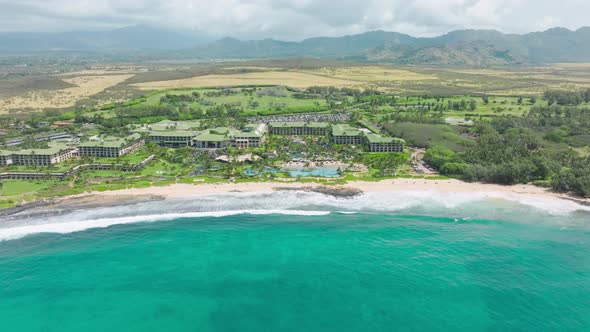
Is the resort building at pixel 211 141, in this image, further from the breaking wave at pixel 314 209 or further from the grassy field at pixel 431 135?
the grassy field at pixel 431 135

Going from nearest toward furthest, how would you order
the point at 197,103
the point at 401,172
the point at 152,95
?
Result: the point at 401,172 < the point at 197,103 < the point at 152,95

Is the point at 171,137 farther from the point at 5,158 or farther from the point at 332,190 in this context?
the point at 332,190

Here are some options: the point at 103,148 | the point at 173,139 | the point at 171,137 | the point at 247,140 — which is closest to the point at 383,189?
the point at 247,140

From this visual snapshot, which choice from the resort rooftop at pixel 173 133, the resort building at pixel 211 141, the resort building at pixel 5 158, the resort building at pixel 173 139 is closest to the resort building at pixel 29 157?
the resort building at pixel 5 158

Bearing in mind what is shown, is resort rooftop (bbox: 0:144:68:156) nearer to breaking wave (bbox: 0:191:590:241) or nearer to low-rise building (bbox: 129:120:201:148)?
low-rise building (bbox: 129:120:201:148)

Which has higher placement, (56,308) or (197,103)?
(197,103)

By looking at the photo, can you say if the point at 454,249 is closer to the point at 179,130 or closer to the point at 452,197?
the point at 452,197

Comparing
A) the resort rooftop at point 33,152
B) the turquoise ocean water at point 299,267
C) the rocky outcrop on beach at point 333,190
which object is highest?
the resort rooftop at point 33,152

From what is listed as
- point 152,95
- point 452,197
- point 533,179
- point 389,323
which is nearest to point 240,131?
point 452,197
